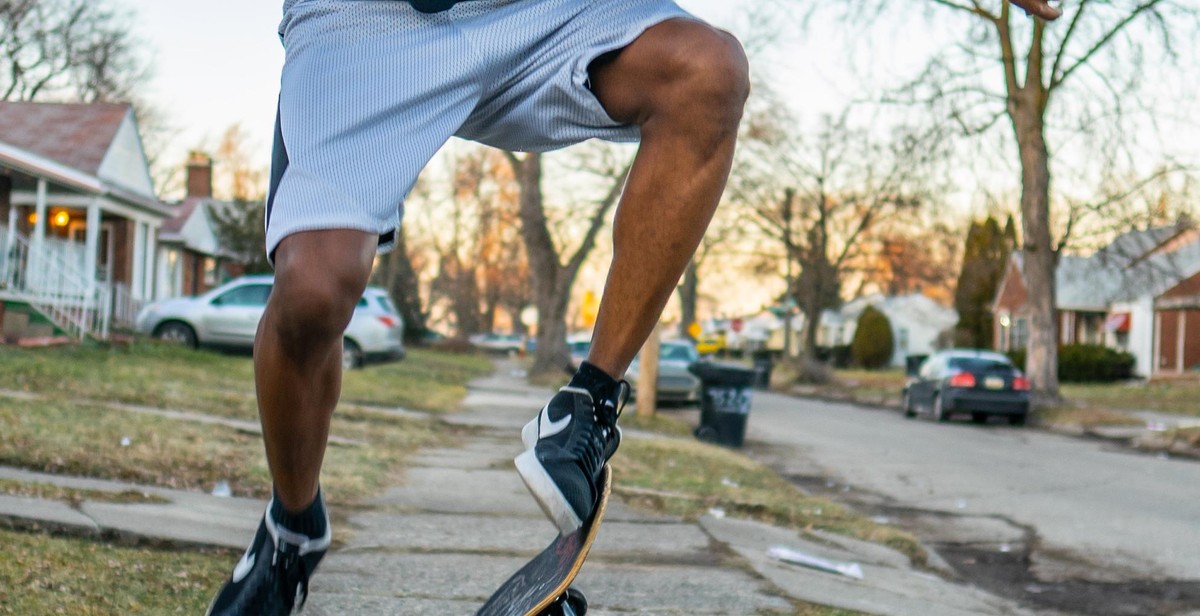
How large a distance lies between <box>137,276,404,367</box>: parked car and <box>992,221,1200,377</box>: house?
507 inches

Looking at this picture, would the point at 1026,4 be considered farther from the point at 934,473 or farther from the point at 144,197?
the point at 144,197

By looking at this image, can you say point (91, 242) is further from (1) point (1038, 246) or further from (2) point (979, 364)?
(1) point (1038, 246)

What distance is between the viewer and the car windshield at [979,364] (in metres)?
23.7

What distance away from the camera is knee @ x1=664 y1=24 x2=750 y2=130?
79.5 inches

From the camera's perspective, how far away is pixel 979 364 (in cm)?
2394

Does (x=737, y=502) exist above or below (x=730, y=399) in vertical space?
below

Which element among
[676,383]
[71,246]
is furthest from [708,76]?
[71,246]

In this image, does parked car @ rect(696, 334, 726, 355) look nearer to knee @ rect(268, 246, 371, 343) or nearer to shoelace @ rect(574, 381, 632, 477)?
shoelace @ rect(574, 381, 632, 477)

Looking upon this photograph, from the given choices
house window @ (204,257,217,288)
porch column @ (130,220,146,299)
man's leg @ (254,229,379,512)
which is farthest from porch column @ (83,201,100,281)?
man's leg @ (254,229,379,512)

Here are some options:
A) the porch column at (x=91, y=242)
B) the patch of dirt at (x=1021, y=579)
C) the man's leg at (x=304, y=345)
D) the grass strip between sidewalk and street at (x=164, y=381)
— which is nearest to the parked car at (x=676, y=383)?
the grass strip between sidewalk and street at (x=164, y=381)

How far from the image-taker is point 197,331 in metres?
22.8

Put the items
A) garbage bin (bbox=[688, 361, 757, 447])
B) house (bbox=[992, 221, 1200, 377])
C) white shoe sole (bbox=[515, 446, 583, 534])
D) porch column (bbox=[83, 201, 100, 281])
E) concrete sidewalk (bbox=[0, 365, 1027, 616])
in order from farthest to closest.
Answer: house (bbox=[992, 221, 1200, 377]) < porch column (bbox=[83, 201, 100, 281]) < garbage bin (bbox=[688, 361, 757, 447]) < concrete sidewalk (bbox=[0, 365, 1027, 616]) < white shoe sole (bbox=[515, 446, 583, 534])

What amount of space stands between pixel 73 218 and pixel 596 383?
3139 centimetres

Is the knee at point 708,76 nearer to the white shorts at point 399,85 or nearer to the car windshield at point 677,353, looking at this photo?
the white shorts at point 399,85
